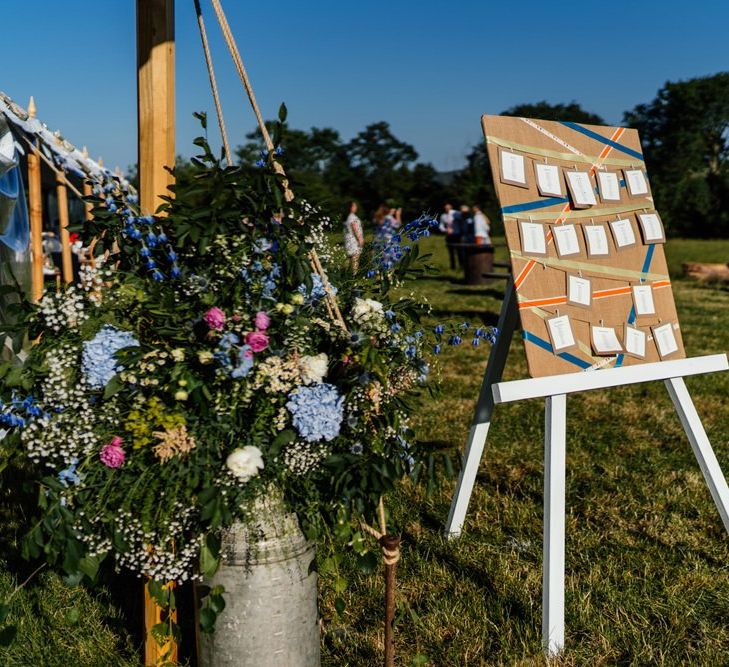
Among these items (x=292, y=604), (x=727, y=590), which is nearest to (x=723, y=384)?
(x=727, y=590)

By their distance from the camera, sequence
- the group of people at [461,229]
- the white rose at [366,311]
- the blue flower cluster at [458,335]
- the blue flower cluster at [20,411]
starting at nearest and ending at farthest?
the blue flower cluster at [20,411]
the white rose at [366,311]
the blue flower cluster at [458,335]
the group of people at [461,229]

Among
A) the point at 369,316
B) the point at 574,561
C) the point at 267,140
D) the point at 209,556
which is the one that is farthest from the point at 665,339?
the point at 209,556

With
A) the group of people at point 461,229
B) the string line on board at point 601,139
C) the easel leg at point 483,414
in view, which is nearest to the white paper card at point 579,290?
the easel leg at point 483,414

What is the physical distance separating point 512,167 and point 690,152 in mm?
48136

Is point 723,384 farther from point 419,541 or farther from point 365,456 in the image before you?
point 365,456

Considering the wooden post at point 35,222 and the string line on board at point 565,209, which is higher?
the wooden post at point 35,222

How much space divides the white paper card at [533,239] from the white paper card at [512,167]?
16cm

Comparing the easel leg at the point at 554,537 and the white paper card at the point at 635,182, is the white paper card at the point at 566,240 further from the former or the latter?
the easel leg at the point at 554,537

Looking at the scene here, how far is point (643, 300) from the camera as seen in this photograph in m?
2.65

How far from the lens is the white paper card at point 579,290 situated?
2.47 m

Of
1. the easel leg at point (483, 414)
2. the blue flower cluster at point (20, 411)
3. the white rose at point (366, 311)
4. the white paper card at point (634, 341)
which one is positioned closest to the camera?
the blue flower cluster at point (20, 411)

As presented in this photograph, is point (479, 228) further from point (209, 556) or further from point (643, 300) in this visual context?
point (209, 556)

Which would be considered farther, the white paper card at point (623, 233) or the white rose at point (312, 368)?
the white paper card at point (623, 233)

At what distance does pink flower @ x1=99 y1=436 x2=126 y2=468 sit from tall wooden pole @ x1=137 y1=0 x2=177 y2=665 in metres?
0.43
